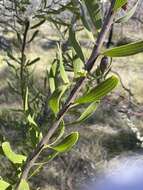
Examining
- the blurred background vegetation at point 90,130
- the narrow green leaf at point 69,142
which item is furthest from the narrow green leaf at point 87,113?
the blurred background vegetation at point 90,130

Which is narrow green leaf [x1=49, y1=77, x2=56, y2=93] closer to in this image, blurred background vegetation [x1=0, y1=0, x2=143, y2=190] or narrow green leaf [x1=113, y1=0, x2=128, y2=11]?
narrow green leaf [x1=113, y1=0, x2=128, y2=11]

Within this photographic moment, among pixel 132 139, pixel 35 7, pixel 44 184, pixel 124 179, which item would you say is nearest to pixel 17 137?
pixel 44 184

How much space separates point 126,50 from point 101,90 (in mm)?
58

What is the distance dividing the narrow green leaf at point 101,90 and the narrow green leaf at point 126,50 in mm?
27

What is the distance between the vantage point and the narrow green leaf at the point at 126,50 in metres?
0.50

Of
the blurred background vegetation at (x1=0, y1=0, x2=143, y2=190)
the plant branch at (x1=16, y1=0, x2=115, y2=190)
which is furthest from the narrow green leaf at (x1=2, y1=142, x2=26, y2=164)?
the blurred background vegetation at (x1=0, y1=0, x2=143, y2=190)

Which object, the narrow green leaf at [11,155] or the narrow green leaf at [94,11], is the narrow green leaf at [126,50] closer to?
the narrow green leaf at [94,11]

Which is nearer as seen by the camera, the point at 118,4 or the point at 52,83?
the point at 118,4

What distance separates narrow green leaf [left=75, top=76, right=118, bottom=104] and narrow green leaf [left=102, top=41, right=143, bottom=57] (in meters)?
0.03

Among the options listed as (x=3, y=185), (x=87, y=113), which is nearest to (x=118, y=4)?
(x=87, y=113)

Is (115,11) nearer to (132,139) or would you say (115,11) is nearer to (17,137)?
(17,137)

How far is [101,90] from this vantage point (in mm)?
547

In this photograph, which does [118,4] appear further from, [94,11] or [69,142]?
[69,142]

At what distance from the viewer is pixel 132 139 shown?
446 cm
